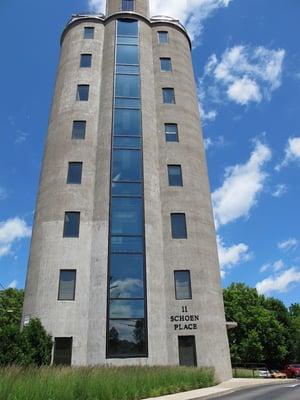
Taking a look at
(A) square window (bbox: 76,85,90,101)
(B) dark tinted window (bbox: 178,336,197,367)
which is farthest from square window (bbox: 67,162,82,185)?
(B) dark tinted window (bbox: 178,336,197,367)

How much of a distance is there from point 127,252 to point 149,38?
72.2 feet

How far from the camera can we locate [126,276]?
25672mm

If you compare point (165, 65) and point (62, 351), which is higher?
point (165, 65)

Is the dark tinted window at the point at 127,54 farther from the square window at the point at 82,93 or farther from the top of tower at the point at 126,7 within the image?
the top of tower at the point at 126,7

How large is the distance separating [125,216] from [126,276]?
4.42 m

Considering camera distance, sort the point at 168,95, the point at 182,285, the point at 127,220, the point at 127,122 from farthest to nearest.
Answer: the point at 168,95 < the point at 127,122 < the point at 127,220 < the point at 182,285

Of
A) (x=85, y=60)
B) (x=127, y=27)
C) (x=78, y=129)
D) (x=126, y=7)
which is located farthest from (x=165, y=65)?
(x=78, y=129)

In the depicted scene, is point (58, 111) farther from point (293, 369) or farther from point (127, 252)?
point (293, 369)

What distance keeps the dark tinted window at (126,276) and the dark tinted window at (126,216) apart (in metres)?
1.86

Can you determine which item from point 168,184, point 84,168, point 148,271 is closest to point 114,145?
point 84,168

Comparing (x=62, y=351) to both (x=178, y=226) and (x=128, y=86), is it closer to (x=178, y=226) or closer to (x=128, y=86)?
(x=178, y=226)

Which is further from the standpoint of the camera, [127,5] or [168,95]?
[127,5]

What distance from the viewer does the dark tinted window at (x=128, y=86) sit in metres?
33.0

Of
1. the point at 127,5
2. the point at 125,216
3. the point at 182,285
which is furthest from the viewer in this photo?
the point at 127,5
